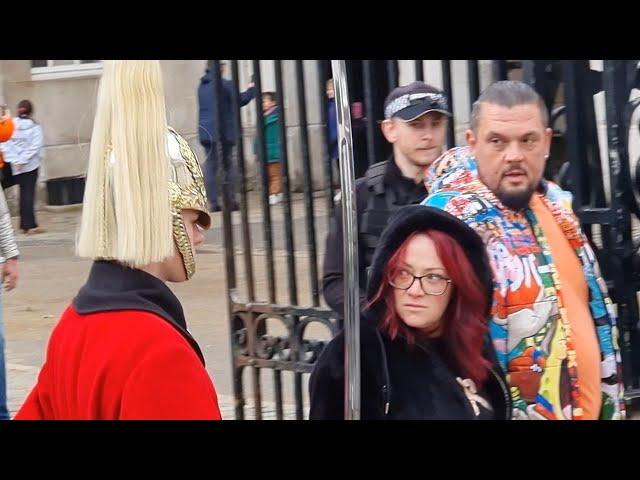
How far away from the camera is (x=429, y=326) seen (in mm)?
4559

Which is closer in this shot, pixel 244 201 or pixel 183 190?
pixel 183 190

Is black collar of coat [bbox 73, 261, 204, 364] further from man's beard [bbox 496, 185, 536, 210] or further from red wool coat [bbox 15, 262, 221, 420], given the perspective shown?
man's beard [bbox 496, 185, 536, 210]

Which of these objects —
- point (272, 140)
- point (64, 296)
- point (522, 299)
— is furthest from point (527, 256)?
point (64, 296)

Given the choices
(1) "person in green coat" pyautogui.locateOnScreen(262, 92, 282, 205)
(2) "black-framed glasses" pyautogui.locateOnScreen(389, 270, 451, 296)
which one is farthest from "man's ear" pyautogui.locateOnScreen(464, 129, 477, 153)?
(1) "person in green coat" pyautogui.locateOnScreen(262, 92, 282, 205)

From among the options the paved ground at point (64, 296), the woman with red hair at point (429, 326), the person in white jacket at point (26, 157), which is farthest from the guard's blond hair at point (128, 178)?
the person in white jacket at point (26, 157)

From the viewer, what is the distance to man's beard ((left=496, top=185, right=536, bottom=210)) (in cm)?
453

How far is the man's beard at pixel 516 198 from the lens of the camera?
4527mm

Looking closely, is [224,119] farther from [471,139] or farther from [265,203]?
[471,139]

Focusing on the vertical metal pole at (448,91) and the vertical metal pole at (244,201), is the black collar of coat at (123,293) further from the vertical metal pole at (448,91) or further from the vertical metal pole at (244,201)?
the vertical metal pole at (244,201)

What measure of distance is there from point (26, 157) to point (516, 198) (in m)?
6.39

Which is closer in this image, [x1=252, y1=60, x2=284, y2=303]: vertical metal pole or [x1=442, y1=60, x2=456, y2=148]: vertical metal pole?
[x1=442, y1=60, x2=456, y2=148]: vertical metal pole

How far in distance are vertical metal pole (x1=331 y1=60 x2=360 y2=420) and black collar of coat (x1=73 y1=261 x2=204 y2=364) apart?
81 cm
